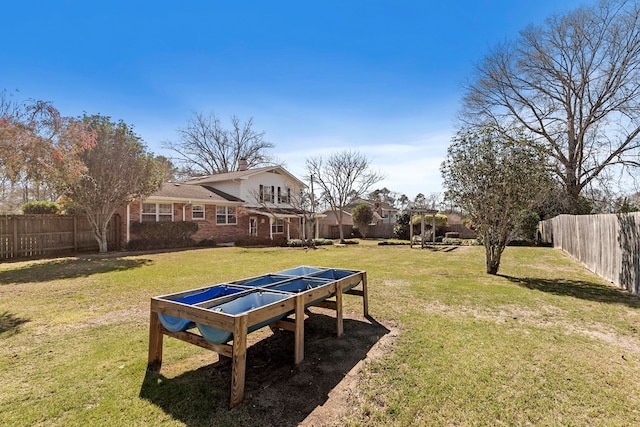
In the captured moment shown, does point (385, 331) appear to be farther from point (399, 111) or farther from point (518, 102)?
point (518, 102)

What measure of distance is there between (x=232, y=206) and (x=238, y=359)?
20.4 m

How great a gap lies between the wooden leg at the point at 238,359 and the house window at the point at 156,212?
58.6 ft

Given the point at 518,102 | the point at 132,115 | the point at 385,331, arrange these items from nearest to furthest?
the point at 385,331 < the point at 132,115 < the point at 518,102

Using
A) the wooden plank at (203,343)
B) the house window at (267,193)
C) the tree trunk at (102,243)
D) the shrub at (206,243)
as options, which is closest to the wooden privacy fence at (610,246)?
the wooden plank at (203,343)

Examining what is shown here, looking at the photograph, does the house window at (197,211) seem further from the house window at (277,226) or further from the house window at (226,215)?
the house window at (277,226)

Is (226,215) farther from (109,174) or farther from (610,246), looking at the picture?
(610,246)

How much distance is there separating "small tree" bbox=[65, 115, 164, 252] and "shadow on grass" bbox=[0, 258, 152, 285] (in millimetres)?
3187

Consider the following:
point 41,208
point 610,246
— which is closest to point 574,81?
point 610,246

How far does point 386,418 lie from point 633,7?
2533cm

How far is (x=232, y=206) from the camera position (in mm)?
22500

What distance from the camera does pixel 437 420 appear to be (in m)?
2.76

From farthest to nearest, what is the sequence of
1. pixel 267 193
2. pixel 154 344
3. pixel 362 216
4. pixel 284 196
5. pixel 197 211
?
pixel 362 216 → pixel 284 196 → pixel 267 193 → pixel 197 211 → pixel 154 344

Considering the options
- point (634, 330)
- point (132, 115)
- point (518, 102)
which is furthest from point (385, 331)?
point (518, 102)

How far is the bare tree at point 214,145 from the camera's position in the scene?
3694cm
